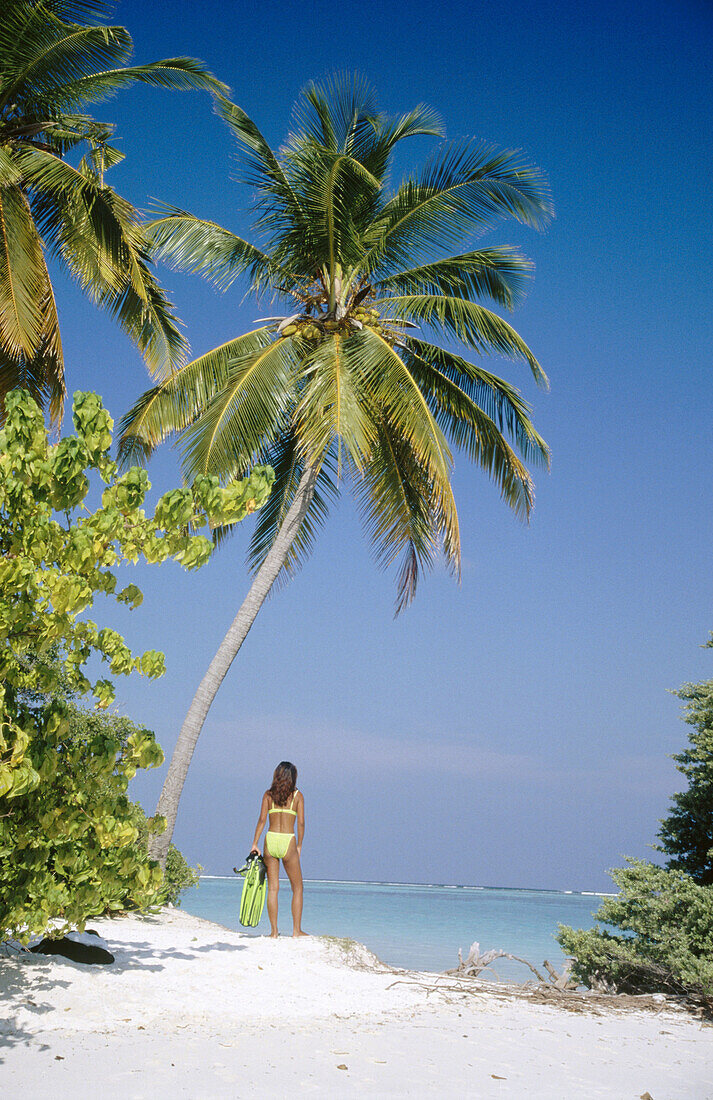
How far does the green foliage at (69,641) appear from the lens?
3687mm

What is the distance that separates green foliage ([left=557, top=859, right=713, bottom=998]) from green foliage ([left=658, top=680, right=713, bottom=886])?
1.18 feet

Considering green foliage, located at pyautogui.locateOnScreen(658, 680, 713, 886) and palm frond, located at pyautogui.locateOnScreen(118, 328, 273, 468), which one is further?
palm frond, located at pyautogui.locateOnScreen(118, 328, 273, 468)

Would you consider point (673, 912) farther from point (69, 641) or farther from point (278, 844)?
point (69, 641)

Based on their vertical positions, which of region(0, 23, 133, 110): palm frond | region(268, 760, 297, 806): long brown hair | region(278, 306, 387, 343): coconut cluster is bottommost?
region(268, 760, 297, 806): long brown hair

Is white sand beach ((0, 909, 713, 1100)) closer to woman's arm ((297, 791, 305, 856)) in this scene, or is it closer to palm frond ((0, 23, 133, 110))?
woman's arm ((297, 791, 305, 856))

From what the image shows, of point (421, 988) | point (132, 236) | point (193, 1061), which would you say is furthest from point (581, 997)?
point (132, 236)

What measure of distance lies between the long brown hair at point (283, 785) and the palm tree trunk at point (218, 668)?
5.78 ft

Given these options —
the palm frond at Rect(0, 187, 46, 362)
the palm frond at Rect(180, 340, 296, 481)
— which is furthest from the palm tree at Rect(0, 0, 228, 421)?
the palm frond at Rect(180, 340, 296, 481)

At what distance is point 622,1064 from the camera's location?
4.71 metres

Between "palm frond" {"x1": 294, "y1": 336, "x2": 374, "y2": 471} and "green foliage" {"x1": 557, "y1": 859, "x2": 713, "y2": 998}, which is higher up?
"palm frond" {"x1": 294, "y1": 336, "x2": 374, "y2": 471}

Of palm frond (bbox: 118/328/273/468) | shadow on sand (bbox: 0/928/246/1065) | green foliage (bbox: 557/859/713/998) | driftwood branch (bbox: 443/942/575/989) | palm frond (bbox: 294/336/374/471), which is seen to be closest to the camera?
shadow on sand (bbox: 0/928/246/1065)

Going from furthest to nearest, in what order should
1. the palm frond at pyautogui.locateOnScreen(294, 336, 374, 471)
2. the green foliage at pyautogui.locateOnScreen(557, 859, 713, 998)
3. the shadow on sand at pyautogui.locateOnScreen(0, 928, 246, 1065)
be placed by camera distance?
the palm frond at pyautogui.locateOnScreen(294, 336, 374, 471) → the green foliage at pyautogui.locateOnScreen(557, 859, 713, 998) → the shadow on sand at pyautogui.locateOnScreen(0, 928, 246, 1065)

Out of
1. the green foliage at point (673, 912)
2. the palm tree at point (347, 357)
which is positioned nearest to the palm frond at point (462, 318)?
the palm tree at point (347, 357)

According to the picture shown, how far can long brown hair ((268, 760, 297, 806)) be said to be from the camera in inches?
319
